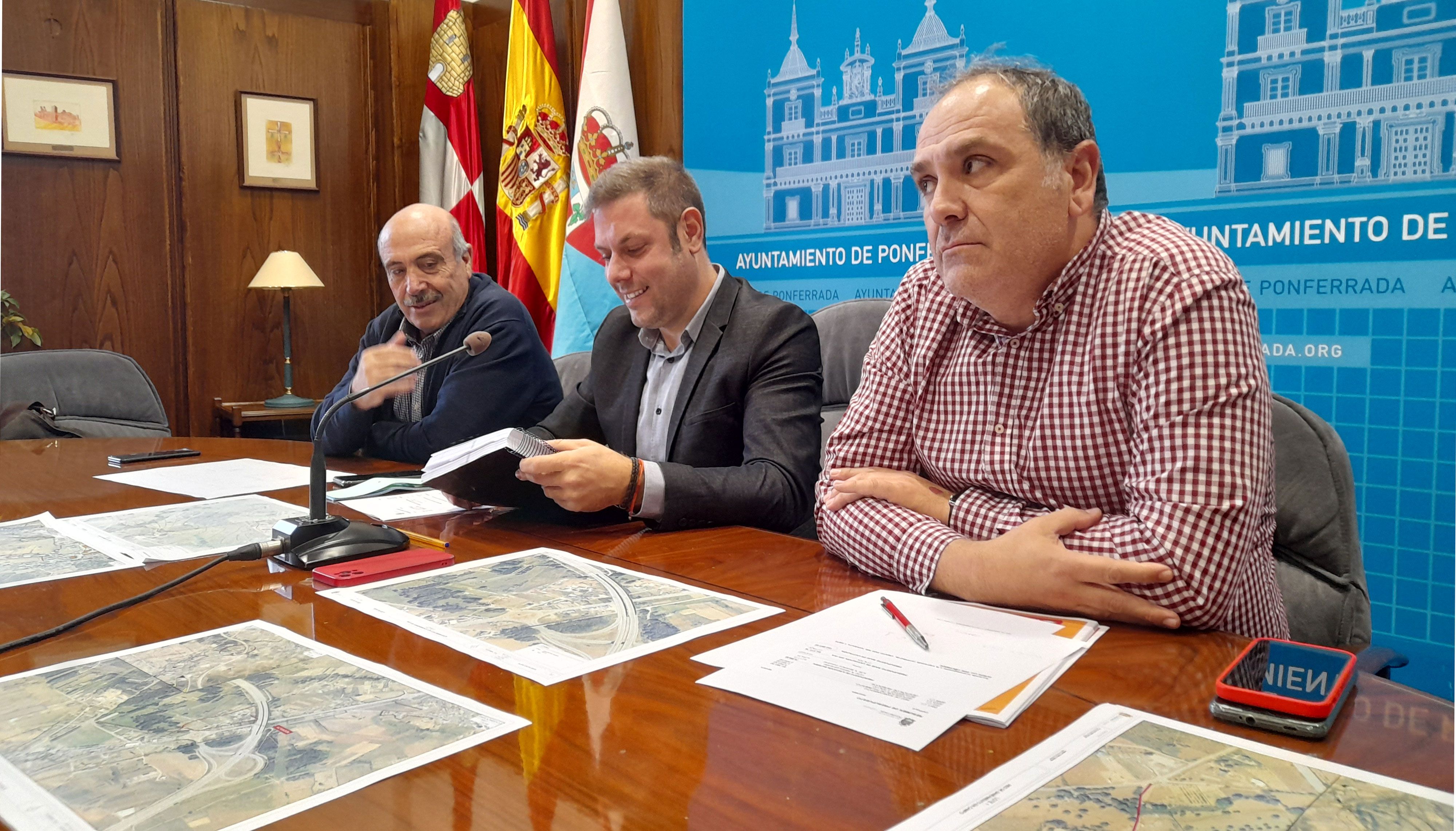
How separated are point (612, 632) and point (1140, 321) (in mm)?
747

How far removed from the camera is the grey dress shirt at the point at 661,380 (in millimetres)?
1973

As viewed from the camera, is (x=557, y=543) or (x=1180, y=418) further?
(x=557, y=543)

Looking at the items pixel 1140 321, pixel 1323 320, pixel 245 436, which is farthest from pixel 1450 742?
pixel 245 436

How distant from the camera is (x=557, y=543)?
141 cm

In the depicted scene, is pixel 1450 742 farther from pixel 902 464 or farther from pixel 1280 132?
pixel 1280 132

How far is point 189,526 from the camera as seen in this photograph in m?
1.50

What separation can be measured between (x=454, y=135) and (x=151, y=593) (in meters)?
3.67

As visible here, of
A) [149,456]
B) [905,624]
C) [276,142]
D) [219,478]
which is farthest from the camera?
[276,142]

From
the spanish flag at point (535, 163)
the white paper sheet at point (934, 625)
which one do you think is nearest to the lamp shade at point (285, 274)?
the spanish flag at point (535, 163)

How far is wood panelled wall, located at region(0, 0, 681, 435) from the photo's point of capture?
13.5 ft

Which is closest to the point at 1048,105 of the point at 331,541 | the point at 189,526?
the point at 331,541

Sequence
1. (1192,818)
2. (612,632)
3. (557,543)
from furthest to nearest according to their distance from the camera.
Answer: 1. (557,543)
2. (612,632)
3. (1192,818)

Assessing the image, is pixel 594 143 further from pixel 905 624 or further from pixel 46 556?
pixel 905 624

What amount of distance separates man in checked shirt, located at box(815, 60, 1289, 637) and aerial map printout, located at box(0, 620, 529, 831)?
610mm
